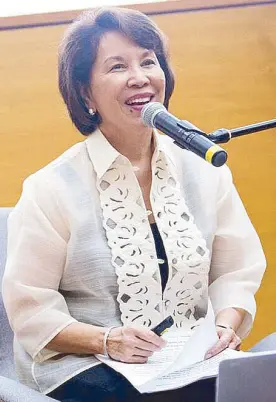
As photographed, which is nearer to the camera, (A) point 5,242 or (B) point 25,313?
(B) point 25,313

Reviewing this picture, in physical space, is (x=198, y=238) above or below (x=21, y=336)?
above

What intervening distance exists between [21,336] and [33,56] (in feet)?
2.87

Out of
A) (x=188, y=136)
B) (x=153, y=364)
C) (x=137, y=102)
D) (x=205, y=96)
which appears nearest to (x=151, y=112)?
(x=188, y=136)

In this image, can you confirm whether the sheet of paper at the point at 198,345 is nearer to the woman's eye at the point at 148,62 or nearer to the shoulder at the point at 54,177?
the shoulder at the point at 54,177

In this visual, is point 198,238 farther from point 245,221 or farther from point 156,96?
point 156,96

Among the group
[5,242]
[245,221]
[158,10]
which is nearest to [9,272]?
[5,242]

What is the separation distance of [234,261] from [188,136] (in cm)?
59

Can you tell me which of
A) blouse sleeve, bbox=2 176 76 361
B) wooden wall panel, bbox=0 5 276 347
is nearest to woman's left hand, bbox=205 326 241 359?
blouse sleeve, bbox=2 176 76 361

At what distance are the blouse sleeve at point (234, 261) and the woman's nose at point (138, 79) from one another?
10.8 inches

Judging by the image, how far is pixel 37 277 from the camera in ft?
4.50

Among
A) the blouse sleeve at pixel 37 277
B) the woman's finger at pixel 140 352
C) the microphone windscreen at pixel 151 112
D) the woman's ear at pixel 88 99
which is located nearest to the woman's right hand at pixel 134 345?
the woman's finger at pixel 140 352

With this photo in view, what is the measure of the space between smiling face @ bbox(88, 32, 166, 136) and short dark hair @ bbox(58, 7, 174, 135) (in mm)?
14

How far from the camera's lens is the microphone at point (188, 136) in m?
0.92

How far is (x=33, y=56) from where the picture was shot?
6.46 ft
